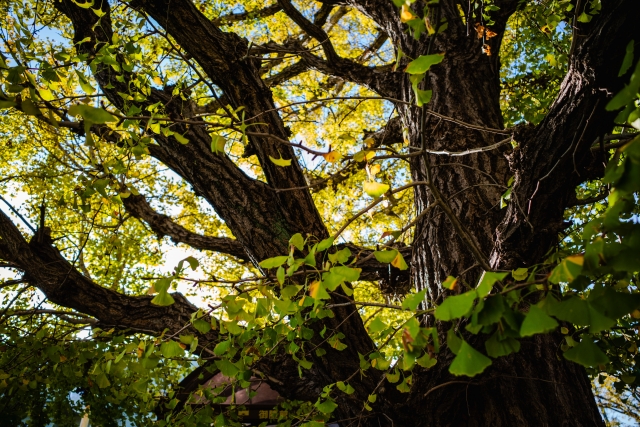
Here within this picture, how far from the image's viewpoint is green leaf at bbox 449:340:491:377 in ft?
2.68

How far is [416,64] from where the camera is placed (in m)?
0.93

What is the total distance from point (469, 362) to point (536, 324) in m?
0.14

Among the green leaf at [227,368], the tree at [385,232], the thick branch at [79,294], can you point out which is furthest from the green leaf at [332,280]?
the thick branch at [79,294]

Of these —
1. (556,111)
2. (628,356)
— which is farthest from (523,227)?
(628,356)

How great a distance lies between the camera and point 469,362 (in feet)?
2.75

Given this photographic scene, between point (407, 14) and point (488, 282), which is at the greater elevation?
point (407, 14)

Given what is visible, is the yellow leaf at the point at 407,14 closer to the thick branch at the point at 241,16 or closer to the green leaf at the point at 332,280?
the green leaf at the point at 332,280

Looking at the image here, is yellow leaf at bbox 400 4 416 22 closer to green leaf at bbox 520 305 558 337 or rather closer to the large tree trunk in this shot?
the large tree trunk

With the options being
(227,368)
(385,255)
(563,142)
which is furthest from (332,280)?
(563,142)

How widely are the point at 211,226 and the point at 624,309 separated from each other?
8546mm

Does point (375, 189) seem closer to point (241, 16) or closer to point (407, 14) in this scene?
point (407, 14)

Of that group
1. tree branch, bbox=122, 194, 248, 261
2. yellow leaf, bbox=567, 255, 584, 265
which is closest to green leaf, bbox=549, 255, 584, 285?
yellow leaf, bbox=567, 255, 584, 265

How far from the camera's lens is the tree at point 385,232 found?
100cm

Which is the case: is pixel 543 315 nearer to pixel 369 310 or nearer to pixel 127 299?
pixel 127 299
